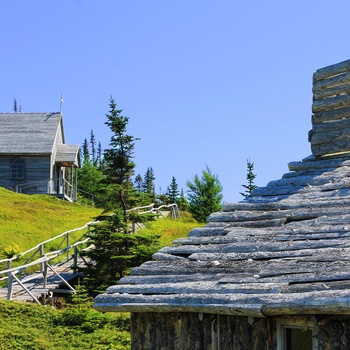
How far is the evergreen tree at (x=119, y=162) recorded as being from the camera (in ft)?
93.7

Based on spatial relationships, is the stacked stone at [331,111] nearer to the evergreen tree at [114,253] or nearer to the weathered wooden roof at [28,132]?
the evergreen tree at [114,253]

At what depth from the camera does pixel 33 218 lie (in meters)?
37.8

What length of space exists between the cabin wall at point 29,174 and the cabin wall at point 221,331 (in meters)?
42.3

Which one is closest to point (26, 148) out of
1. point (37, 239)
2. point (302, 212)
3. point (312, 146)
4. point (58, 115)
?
point (58, 115)

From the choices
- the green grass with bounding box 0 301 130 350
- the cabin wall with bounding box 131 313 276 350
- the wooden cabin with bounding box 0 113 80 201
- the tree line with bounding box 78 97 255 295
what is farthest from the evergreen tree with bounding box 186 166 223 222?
the cabin wall with bounding box 131 313 276 350

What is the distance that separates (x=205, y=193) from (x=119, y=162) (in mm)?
14077

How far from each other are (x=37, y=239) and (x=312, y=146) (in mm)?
20808

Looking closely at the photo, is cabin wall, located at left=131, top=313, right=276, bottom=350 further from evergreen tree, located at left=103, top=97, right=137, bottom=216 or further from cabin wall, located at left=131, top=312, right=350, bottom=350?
evergreen tree, located at left=103, top=97, right=137, bottom=216

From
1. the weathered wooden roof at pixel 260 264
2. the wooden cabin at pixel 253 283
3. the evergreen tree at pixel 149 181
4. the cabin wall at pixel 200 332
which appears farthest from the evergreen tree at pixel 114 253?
the evergreen tree at pixel 149 181

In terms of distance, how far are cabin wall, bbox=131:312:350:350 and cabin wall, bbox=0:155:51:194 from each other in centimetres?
4228

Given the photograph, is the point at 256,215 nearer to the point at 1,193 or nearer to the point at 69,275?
the point at 69,275

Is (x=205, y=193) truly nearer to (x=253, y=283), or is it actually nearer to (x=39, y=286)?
(x=39, y=286)

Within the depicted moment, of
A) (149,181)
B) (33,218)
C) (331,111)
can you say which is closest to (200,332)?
(331,111)

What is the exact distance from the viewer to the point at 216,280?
8773 millimetres
